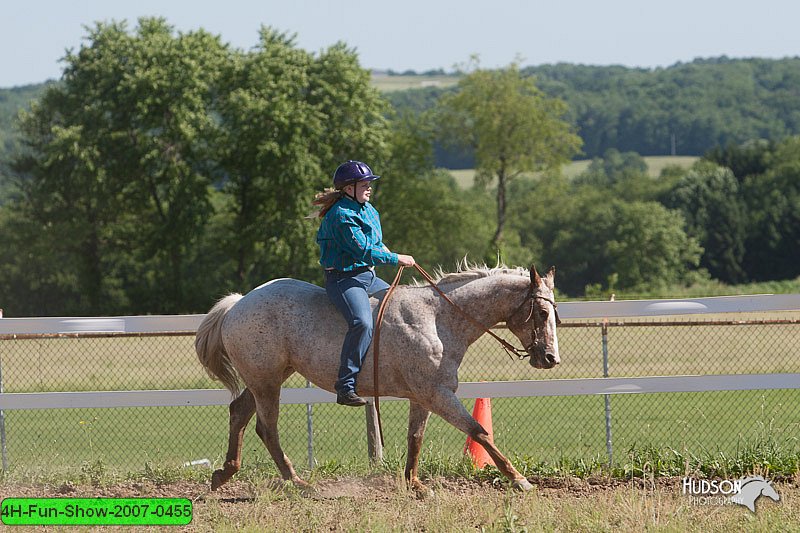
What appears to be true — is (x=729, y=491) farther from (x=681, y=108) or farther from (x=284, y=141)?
(x=681, y=108)

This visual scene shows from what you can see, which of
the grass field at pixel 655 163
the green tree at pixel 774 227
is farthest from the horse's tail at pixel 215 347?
the grass field at pixel 655 163

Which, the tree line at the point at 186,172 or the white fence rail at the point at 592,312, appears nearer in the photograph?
the white fence rail at the point at 592,312

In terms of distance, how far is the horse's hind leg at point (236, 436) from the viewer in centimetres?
742

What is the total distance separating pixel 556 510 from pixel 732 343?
1400 centimetres

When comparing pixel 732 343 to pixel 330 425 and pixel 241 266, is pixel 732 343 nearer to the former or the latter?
pixel 330 425

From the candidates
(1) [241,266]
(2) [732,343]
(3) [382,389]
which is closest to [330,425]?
(3) [382,389]

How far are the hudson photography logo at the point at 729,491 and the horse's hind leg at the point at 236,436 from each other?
3.19 metres

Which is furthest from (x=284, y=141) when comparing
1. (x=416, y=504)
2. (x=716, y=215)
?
(x=716, y=215)

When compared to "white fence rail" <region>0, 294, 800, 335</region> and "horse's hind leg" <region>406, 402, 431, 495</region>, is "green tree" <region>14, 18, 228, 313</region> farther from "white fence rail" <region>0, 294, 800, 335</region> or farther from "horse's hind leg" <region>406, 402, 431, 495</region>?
"horse's hind leg" <region>406, 402, 431, 495</region>

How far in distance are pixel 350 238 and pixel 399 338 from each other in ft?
2.60

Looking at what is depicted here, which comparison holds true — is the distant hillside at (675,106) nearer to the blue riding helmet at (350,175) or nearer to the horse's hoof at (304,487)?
the blue riding helmet at (350,175)

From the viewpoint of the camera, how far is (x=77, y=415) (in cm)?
1476

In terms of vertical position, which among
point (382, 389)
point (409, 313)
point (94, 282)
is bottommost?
point (94, 282)

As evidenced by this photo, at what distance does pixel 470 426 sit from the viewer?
274 inches
